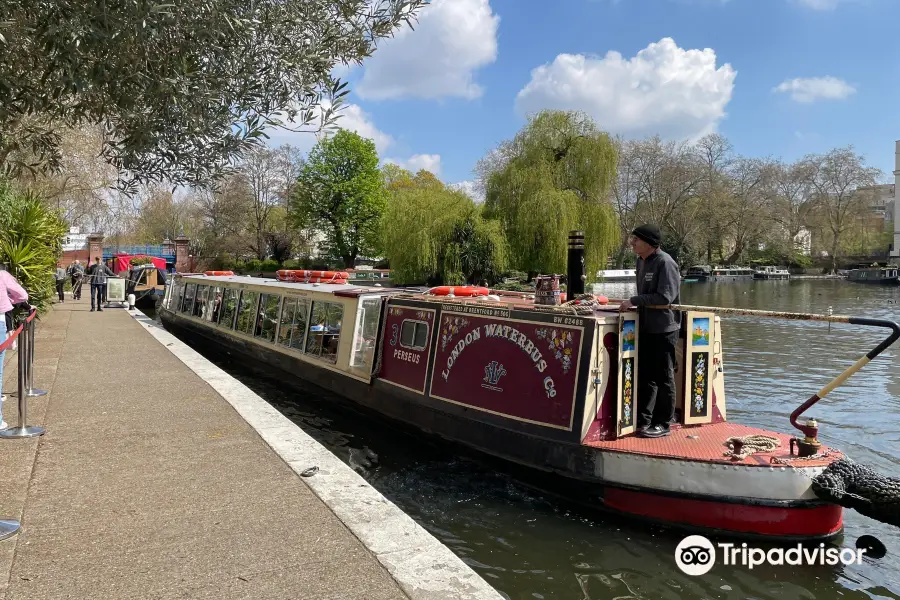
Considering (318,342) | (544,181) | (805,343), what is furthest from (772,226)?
(318,342)

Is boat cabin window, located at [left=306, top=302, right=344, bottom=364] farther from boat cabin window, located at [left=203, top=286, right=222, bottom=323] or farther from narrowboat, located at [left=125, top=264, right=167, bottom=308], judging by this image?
narrowboat, located at [left=125, top=264, right=167, bottom=308]

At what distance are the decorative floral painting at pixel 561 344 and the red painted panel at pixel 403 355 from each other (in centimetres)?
206

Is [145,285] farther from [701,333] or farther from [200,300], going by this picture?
[701,333]

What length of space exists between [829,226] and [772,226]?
7.79 m

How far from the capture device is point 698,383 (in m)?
6.39

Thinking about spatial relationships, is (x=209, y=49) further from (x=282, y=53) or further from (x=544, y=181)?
(x=544, y=181)

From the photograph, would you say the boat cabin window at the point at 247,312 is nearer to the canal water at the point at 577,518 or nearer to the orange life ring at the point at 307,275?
the orange life ring at the point at 307,275

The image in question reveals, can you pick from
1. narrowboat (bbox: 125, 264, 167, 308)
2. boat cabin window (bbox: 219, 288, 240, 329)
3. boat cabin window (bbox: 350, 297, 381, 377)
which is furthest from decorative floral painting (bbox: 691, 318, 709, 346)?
narrowboat (bbox: 125, 264, 167, 308)

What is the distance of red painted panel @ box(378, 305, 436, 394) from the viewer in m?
8.02

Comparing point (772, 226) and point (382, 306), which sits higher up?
point (772, 226)

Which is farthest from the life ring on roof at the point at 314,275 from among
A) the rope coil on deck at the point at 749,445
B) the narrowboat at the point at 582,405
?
the rope coil on deck at the point at 749,445

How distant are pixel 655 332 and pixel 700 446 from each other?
3.62 ft

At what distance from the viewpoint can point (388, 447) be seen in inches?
322

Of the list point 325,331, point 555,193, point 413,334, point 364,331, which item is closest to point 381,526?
point 413,334
